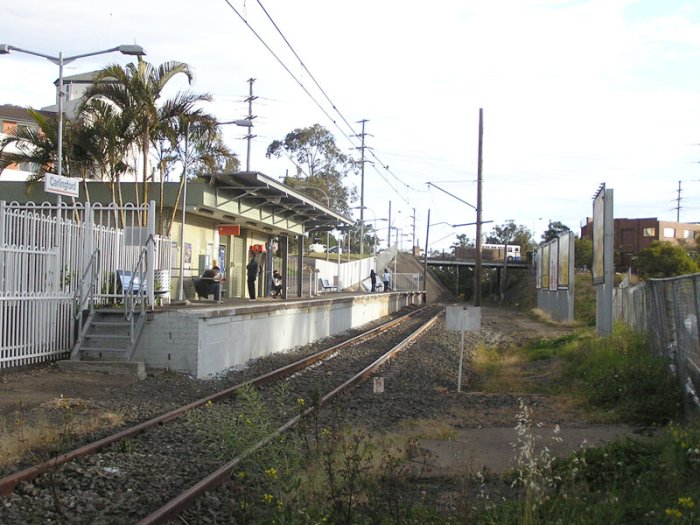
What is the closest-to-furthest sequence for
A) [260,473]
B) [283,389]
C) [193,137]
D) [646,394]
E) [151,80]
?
[260,473]
[283,389]
[646,394]
[151,80]
[193,137]

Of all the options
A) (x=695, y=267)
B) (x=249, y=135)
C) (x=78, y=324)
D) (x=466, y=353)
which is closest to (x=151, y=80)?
(x=78, y=324)

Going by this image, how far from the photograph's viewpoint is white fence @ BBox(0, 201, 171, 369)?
1241cm

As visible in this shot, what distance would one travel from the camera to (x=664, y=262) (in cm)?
5378

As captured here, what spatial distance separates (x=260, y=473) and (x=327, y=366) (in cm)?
1014

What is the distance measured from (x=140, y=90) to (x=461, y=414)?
14.8 meters

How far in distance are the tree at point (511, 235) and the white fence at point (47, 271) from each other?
11528 cm

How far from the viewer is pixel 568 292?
1280 inches

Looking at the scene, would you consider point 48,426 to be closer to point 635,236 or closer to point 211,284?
point 211,284

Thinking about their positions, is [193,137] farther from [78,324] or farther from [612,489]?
[612,489]

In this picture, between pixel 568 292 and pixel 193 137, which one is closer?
pixel 193 137

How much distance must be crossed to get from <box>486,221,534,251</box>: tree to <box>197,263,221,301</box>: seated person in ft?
355

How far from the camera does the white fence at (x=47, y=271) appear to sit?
12.4 m

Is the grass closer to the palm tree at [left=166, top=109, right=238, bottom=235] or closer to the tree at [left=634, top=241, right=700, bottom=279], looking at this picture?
the palm tree at [left=166, top=109, right=238, bottom=235]

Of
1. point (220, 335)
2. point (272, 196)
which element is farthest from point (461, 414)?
point (272, 196)
